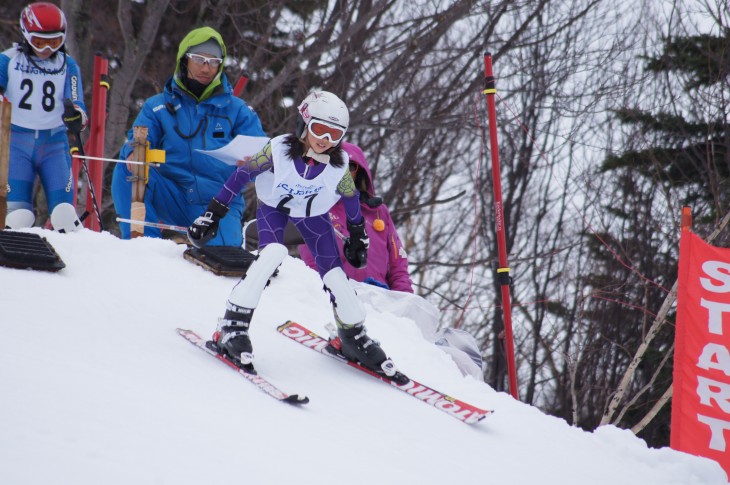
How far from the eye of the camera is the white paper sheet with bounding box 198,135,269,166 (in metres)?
6.21

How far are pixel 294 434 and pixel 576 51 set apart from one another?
1055cm

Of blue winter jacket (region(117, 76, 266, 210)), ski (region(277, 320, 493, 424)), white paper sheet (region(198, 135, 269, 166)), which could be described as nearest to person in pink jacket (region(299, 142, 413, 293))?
white paper sheet (region(198, 135, 269, 166))

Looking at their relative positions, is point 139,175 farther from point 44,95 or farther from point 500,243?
point 500,243

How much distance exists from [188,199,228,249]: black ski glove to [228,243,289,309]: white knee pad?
16.1 inches

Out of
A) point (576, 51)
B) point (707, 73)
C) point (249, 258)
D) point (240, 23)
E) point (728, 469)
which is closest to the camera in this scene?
point (728, 469)

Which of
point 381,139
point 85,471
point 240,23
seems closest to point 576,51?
point 381,139

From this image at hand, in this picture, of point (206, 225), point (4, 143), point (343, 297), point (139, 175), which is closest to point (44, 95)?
point (4, 143)

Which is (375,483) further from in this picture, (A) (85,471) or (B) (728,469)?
(B) (728,469)

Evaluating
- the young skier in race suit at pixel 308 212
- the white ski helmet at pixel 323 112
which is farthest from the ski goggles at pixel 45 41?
the white ski helmet at pixel 323 112

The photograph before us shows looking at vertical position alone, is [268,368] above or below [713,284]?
below

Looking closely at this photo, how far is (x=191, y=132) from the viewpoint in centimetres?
643

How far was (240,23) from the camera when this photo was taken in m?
11.3

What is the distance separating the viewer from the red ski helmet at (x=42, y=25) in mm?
5934

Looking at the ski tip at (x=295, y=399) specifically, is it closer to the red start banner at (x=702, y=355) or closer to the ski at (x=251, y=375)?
the ski at (x=251, y=375)
